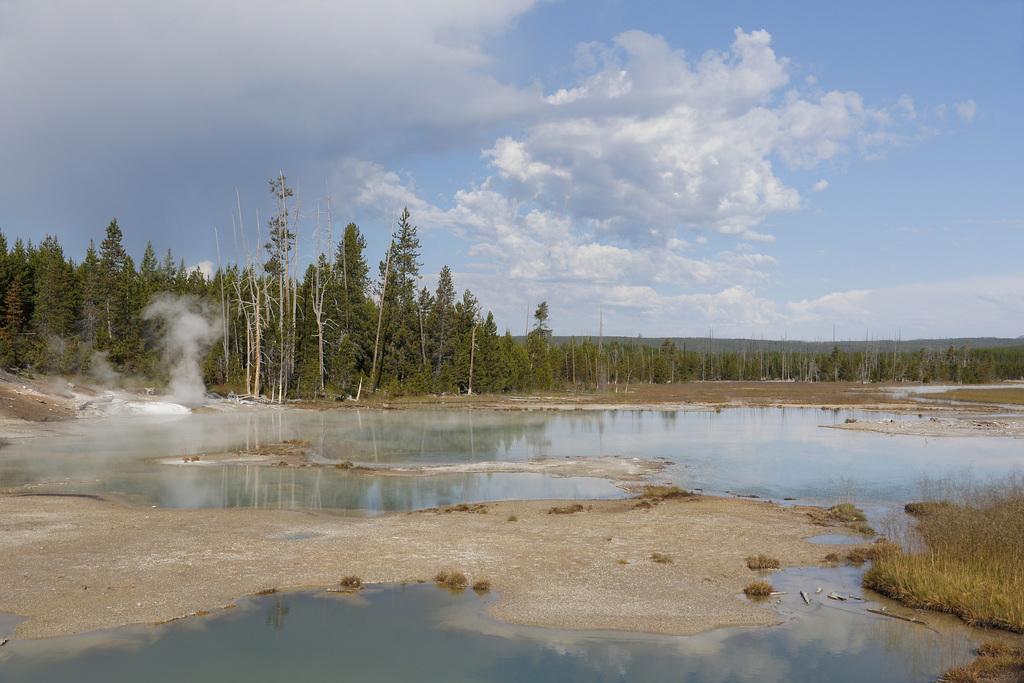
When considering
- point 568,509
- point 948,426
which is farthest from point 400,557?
point 948,426

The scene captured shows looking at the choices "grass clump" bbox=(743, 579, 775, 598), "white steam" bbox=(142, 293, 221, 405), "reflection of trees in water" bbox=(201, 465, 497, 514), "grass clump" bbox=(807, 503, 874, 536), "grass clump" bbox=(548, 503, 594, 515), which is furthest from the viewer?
"white steam" bbox=(142, 293, 221, 405)

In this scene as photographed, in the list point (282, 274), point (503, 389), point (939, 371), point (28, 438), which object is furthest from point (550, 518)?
point (939, 371)

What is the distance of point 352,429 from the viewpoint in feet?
122

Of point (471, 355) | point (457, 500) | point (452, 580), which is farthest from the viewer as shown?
point (471, 355)

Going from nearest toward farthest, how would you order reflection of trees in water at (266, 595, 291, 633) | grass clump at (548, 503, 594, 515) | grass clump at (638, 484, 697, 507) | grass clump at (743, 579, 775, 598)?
reflection of trees in water at (266, 595, 291, 633)
grass clump at (743, 579, 775, 598)
grass clump at (548, 503, 594, 515)
grass clump at (638, 484, 697, 507)

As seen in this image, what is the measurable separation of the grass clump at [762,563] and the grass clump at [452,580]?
16.7ft

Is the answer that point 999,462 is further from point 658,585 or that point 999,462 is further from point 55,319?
point 55,319

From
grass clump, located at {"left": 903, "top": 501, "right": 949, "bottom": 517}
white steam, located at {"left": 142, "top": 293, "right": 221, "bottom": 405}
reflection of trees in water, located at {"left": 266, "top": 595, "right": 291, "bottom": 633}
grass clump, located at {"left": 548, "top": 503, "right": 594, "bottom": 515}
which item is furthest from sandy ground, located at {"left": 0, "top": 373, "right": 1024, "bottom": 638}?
white steam, located at {"left": 142, "top": 293, "right": 221, "bottom": 405}

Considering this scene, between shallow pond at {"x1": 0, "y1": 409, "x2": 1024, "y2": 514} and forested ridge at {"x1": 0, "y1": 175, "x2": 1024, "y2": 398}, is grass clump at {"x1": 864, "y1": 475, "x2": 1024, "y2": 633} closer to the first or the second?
shallow pond at {"x1": 0, "y1": 409, "x2": 1024, "y2": 514}

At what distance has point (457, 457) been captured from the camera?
88.2 feet

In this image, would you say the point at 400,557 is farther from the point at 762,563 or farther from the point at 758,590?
the point at 762,563

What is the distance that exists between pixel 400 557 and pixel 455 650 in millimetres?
3697

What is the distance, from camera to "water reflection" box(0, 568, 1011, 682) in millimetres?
8195

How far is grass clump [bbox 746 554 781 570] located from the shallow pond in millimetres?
7212
